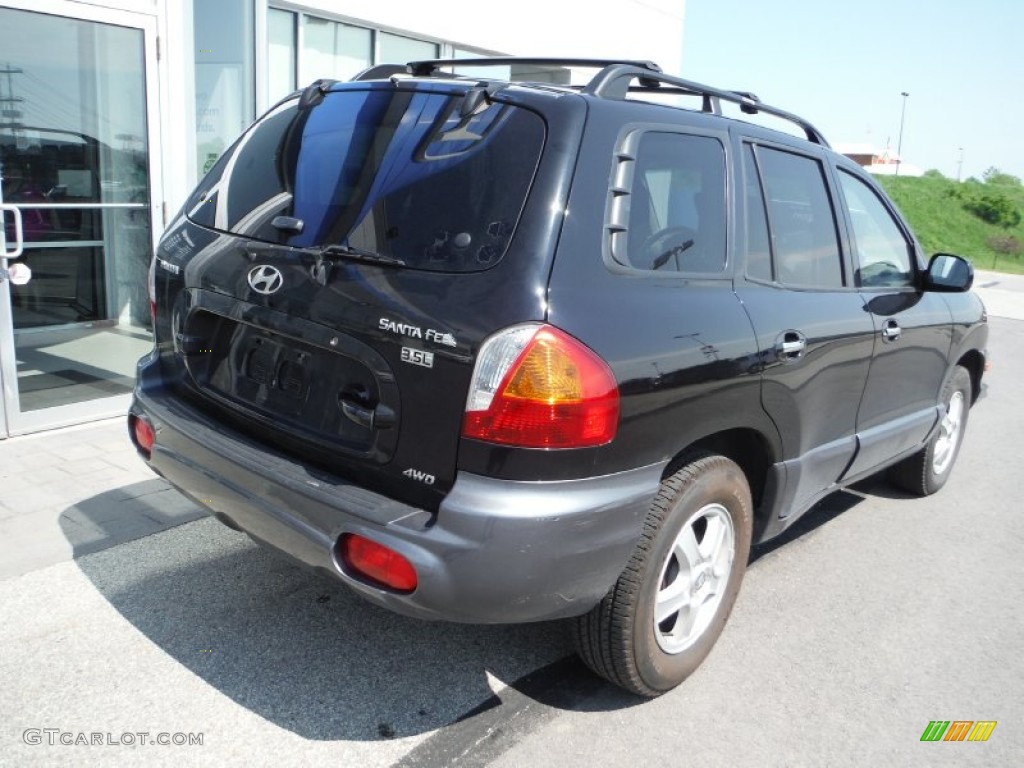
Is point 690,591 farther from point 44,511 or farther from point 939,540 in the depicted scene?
point 44,511

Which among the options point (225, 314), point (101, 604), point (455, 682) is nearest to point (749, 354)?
point (455, 682)

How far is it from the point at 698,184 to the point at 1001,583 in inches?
104

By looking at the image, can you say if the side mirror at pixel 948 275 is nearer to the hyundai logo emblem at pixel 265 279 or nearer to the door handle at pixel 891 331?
the door handle at pixel 891 331

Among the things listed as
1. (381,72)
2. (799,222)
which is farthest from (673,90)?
(381,72)

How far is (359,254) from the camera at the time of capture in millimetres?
2625

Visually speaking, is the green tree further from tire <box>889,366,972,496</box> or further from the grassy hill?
tire <box>889,366,972,496</box>

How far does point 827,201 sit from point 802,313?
768 millimetres

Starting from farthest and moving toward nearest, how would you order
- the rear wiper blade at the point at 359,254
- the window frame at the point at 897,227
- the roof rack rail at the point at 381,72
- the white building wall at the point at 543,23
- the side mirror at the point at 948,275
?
the white building wall at the point at 543,23 < the side mirror at the point at 948,275 < the window frame at the point at 897,227 < the roof rack rail at the point at 381,72 < the rear wiper blade at the point at 359,254

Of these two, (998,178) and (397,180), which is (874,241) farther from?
(998,178)

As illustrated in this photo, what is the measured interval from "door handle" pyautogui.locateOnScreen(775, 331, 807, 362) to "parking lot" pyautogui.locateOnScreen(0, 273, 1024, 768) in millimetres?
1147

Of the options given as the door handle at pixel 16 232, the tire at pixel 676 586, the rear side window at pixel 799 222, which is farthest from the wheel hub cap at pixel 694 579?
the door handle at pixel 16 232

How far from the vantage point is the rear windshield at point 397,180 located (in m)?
2.54

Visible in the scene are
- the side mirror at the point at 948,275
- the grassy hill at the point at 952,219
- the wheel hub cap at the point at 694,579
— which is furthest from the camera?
the grassy hill at the point at 952,219

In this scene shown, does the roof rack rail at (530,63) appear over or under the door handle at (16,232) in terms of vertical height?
over
